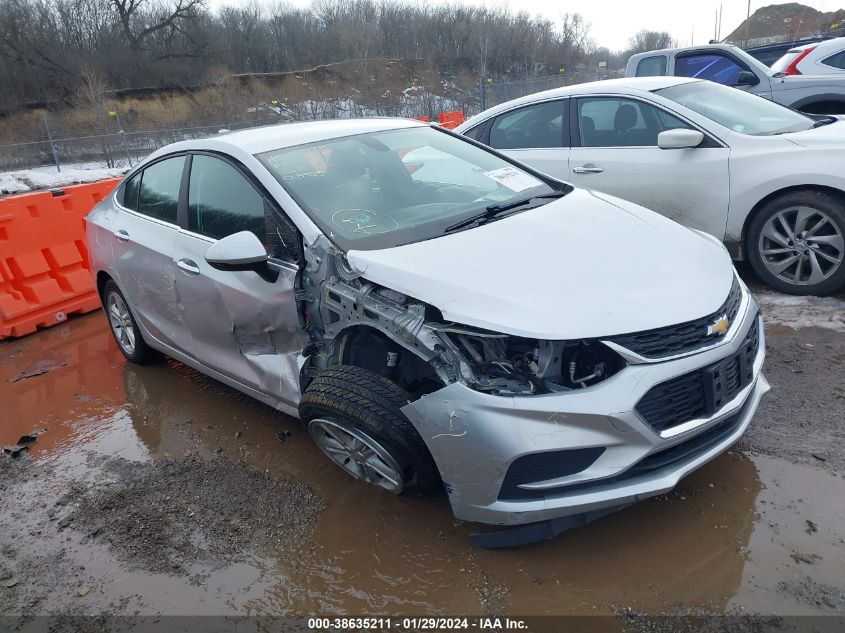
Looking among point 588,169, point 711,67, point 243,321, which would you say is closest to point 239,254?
point 243,321

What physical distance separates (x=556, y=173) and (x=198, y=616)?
14.8 feet

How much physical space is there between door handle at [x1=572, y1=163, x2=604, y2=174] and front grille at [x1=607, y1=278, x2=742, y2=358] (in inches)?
125

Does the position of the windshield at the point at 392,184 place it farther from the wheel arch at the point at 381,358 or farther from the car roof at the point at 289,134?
the wheel arch at the point at 381,358

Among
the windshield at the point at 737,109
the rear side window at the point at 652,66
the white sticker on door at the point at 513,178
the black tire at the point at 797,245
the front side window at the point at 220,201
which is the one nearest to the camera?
the front side window at the point at 220,201

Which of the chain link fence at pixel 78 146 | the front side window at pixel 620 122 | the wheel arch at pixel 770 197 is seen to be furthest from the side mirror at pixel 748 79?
the chain link fence at pixel 78 146

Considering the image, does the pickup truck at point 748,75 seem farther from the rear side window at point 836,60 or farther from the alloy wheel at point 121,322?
the alloy wheel at point 121,322

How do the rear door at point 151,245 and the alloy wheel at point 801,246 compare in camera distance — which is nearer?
the rear door at point 151,245

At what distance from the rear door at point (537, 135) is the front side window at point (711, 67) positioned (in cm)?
459

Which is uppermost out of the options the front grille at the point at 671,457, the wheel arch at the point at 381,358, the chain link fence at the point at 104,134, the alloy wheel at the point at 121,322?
the wheel arch at the point at 381,358

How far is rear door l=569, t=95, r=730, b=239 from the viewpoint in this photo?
4969 millimetres

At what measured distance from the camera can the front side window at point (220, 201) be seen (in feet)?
11.1

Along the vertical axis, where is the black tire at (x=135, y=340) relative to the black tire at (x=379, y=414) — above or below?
below

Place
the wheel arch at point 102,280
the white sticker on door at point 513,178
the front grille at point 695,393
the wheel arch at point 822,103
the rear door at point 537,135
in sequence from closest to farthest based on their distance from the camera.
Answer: the front grille at point 695,393 < the white sticker on door at point 513,178 < the wheel arch at point 102,280 < the rear door at point 537,135 < the wheel arch at point 822,103

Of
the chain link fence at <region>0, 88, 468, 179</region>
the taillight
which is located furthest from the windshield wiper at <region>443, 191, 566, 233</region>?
the chain link fence at <region>0, 88, 468, 179</region>
